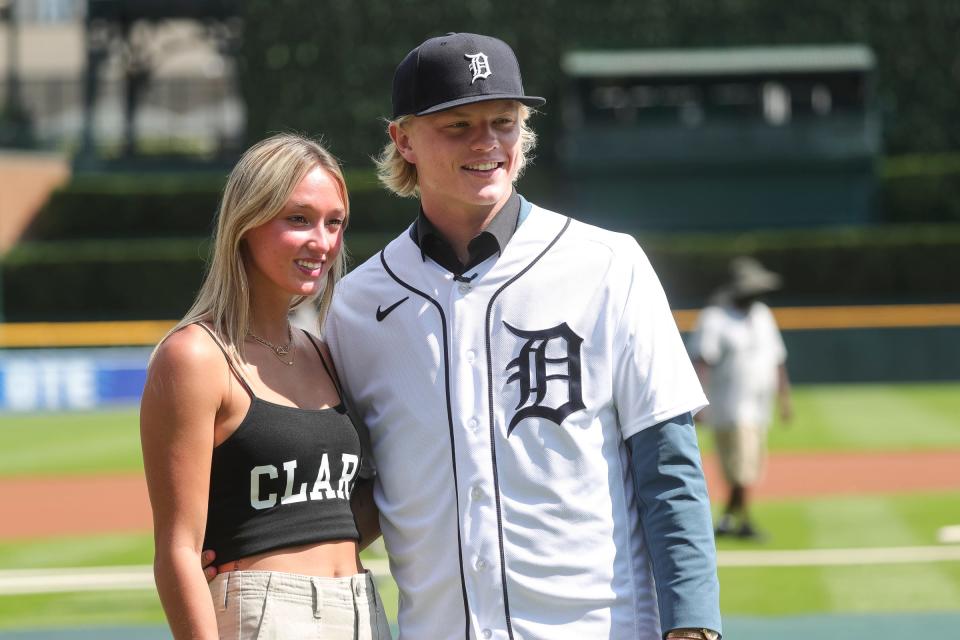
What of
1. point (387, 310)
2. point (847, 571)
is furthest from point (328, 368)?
point (847, 571)

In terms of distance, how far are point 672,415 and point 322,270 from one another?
92 centimetres

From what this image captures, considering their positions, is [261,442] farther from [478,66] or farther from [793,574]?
[793,574]

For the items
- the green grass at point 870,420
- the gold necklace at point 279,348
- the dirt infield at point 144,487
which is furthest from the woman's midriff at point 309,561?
the green grass at point 870,420

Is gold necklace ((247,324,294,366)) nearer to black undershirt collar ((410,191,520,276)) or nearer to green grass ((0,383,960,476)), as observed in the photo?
black undershirt collar ((410,191,520,276))

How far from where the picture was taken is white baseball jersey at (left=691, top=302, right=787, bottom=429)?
980 centimetres

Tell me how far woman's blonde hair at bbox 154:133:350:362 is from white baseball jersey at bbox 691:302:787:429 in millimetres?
7177

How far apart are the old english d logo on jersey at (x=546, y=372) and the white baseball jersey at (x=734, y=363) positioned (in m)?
7.15

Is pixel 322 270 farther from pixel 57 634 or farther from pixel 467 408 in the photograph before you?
pixel 57 634

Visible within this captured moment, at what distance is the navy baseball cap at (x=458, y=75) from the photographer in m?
2.79

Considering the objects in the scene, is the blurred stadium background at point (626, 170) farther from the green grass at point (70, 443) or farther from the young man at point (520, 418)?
the young man at point (520, 418)

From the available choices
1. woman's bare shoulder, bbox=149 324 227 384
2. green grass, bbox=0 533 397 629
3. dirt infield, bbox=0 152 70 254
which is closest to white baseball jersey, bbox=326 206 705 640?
woman's bare shoulder, bbox=149 324 227 384

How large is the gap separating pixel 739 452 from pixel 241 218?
24.1 feet

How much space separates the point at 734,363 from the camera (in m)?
9.85

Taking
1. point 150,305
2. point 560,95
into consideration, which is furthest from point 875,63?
point 150,305
